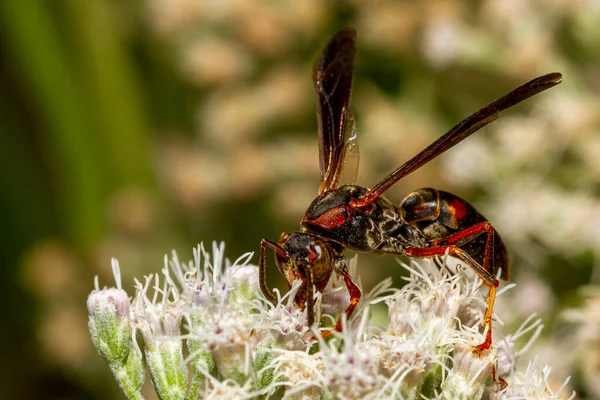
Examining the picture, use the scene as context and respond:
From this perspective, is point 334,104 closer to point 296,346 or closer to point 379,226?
point 379,226

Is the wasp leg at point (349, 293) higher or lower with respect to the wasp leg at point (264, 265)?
lower

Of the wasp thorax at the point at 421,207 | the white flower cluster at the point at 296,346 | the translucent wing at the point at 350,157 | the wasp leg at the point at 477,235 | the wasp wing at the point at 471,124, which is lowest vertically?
the white flower cluster at the point at 296,346

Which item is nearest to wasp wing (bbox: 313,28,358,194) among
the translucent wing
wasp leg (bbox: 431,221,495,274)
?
the translucent wing

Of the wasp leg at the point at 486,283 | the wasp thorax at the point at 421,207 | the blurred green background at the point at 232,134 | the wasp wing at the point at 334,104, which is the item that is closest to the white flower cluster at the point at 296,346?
the wasp leg at the point at 486,283

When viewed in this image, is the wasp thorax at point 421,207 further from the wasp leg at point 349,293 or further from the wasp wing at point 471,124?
the wasp leg at point 349,293

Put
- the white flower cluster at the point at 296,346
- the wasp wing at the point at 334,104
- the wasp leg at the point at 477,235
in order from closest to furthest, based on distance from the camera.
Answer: the white flower cluster at the point at 296,346
the wasp leg at the point at 477,235
the wasp wing at the point at 334,104

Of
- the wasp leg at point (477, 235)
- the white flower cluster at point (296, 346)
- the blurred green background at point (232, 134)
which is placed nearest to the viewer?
the white flower cluster at point (296, 346)

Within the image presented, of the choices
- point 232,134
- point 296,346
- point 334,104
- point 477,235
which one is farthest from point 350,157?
point 232,134
